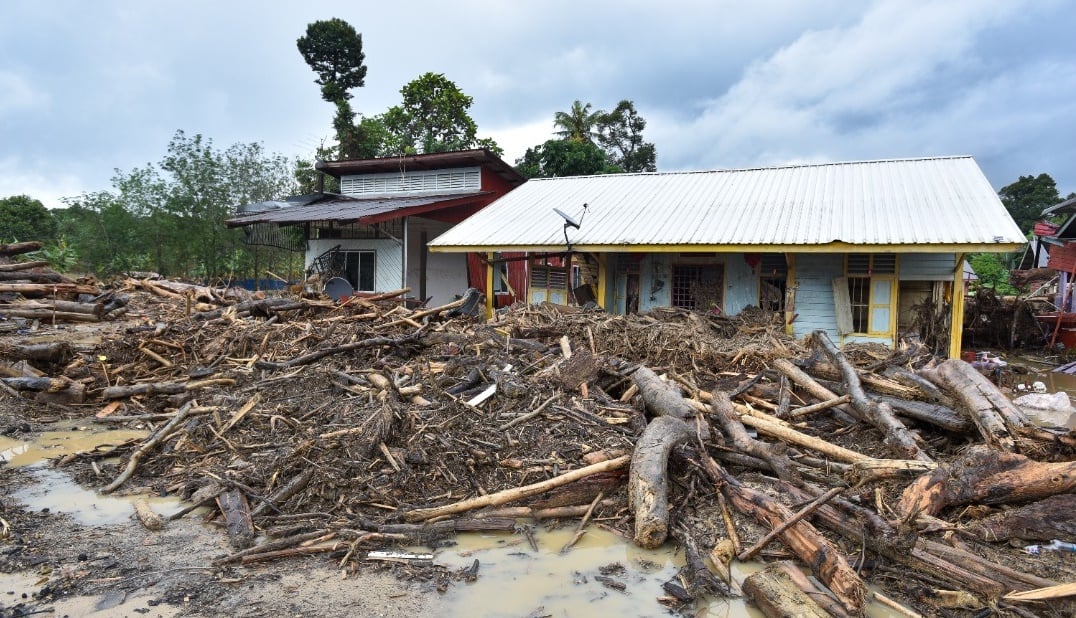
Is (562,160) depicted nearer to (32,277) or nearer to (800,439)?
(32,277)

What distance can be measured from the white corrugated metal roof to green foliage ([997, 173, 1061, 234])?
40246 millimetres

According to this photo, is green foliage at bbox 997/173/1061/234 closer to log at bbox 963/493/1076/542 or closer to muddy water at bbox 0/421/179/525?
log at bbox 963/493/1076/542

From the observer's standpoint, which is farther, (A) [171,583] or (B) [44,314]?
(B) [44,314]

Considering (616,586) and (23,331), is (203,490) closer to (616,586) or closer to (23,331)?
(616,586)

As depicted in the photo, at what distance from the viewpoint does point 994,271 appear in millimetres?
32875

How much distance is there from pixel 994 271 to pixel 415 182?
103ft

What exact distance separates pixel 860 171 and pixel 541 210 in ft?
27.0

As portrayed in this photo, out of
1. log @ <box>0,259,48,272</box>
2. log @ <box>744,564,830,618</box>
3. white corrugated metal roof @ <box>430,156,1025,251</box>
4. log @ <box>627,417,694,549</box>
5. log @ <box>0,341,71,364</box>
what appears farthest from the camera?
log @ <box>0,259,48,272</box>

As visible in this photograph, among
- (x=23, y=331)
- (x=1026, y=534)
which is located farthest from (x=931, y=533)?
(x=23, y=331)

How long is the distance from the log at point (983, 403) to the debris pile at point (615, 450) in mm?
33

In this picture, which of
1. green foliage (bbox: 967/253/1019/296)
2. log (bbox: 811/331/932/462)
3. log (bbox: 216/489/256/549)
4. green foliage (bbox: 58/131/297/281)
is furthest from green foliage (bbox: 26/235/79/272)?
green foliage (bbox: 967/253/1019/296)

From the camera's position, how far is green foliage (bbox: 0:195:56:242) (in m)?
31.1

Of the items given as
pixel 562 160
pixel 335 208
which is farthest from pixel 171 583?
pixel 562 160

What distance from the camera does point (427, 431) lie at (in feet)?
19.6
